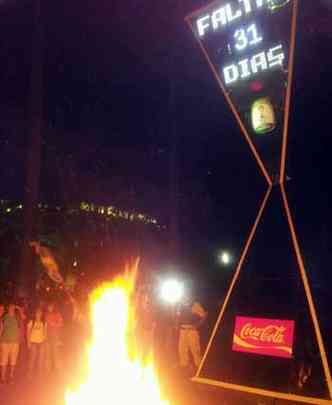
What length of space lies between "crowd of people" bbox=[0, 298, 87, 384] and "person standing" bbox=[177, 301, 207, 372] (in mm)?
2530

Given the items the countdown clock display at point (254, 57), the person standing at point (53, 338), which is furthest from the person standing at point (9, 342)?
the countdown clock display at point (254, 57)

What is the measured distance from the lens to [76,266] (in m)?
13.6

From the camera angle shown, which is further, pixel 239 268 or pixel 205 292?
pixel 205 292

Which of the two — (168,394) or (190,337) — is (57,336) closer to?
(190,337)

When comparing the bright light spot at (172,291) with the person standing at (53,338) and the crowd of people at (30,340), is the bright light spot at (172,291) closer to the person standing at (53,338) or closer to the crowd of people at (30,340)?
the crowd of people at (30,340)

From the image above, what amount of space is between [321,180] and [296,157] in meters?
1.40

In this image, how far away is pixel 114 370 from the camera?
8664mm

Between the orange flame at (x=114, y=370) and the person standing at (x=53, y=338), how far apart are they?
1.06 metres

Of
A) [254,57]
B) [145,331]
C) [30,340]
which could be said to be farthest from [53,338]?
[254,57]

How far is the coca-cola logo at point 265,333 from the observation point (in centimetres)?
838

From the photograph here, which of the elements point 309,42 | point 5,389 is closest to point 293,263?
point 309,42

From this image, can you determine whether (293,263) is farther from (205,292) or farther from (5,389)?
(5,389)

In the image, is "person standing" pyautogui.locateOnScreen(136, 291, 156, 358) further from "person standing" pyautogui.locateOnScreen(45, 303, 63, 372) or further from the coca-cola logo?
the coca-cola logo

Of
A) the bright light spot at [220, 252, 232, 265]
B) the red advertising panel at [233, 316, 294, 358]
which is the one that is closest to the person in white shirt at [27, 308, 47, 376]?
the red advertising panel at [233, 316, 294, 358]
